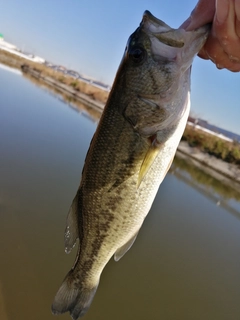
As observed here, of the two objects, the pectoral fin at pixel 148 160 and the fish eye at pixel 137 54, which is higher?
the fish eye at pixel 137 54

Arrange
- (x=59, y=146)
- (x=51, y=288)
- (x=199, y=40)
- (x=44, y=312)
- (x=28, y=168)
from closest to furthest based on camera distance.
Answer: (x=199, y=40) → (x=44, y=312) → (x=51, y=288) → (x=28, y=168) → (x=59, y=146)

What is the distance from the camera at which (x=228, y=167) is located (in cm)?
1789

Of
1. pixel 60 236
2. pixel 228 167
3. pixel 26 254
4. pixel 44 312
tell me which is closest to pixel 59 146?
pixel 60 236

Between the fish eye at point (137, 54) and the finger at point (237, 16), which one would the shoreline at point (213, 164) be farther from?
the finger at point (237, 16)

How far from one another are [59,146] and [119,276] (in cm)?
597

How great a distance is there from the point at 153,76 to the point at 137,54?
6.6 inches

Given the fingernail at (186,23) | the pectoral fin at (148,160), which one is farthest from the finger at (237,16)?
the pectoral fin at (148,160)

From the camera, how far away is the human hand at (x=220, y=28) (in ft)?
4.62

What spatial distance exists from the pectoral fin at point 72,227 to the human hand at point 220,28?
1.24 meters

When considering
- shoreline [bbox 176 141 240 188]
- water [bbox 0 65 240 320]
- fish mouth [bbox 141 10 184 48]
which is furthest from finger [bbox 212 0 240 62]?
shoreline [bbox 176 141 240 188]

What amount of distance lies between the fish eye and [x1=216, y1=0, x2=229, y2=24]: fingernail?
1.86 ft

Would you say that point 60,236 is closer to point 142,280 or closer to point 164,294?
point 142,280

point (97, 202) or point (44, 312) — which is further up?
point (97, 202)

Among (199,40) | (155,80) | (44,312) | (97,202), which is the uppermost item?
(199,40)
